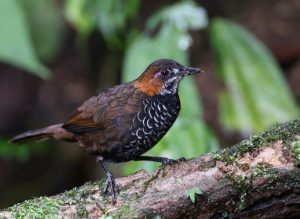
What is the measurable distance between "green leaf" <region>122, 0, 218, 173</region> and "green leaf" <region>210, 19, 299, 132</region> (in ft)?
1.29

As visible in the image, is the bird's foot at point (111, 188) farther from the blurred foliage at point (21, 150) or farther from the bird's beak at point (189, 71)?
the blurred foliage at point (21, 150)

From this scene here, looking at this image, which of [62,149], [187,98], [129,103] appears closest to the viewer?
[129,103]

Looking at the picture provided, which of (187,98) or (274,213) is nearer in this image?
(274,213)

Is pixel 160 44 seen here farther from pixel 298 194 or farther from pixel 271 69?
pixel 298 194

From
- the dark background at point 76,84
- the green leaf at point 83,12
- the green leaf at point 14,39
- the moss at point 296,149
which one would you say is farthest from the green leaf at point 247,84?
the dark background at point 76,84

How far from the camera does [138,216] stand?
3129mm

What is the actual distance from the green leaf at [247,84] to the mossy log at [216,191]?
1.54 meters

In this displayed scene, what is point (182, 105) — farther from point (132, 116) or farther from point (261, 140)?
point (261, 140)

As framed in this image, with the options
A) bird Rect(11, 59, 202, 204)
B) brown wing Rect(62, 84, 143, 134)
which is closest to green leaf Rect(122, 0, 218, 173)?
bird Rect(11, 59, 202, 204)

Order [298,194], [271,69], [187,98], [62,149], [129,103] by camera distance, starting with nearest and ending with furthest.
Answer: [298,194]
[129,103]
[187,98]
[271,69]
[62,149]

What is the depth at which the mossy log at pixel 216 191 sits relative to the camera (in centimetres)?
309

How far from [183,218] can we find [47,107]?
560cm

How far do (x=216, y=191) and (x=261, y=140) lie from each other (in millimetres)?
349

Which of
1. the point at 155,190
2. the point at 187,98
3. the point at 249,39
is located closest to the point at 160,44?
the point at 187,98
